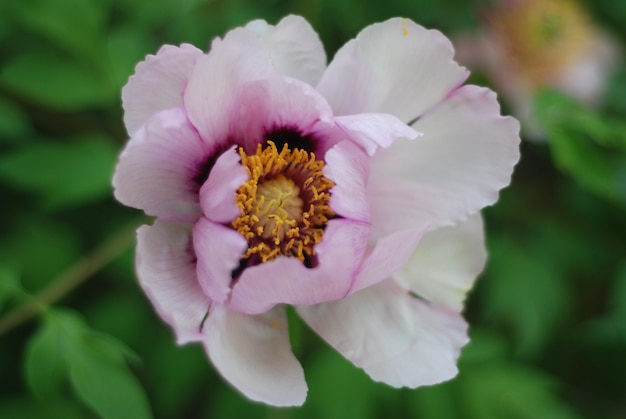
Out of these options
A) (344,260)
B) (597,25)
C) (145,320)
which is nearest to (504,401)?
(145,320)

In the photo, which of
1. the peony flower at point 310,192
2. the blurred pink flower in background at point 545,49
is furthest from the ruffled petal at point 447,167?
the blurred pink flower in background at point 545,49

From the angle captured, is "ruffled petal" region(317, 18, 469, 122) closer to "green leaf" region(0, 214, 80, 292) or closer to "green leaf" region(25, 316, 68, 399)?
"green leaf" region(25, 316, 68, 399)

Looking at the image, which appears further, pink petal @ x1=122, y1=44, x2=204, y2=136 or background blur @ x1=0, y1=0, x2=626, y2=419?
background blur @ x1=0, y1=0, x2=626, y2=419

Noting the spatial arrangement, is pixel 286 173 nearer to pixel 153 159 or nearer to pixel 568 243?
pixel 153 159

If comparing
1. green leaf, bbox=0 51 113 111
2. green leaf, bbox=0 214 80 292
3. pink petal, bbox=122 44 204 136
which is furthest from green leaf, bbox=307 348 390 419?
pink petal, bbox=122 44 204 136

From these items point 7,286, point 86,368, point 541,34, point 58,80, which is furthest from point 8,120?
point 541,34

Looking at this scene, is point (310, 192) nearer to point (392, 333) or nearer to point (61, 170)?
point (392, 333)
